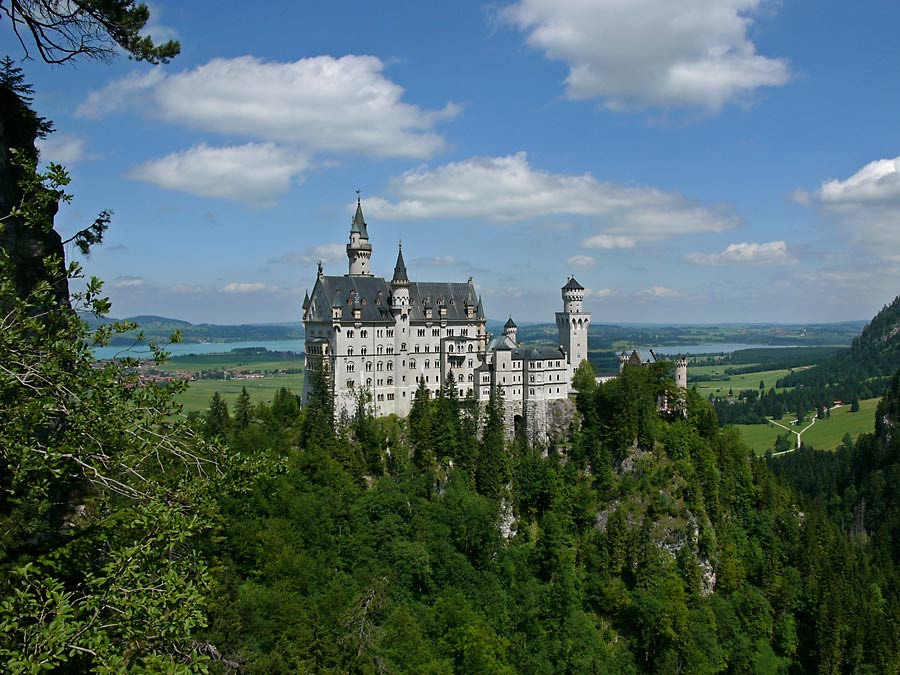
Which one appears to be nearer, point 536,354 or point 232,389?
point 536,354

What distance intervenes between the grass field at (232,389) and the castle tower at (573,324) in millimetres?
61161

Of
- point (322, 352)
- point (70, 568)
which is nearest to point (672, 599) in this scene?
point (322, 352)

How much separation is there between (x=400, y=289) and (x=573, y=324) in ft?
77.0

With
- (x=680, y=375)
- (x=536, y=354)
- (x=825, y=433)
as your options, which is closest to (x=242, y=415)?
(x=536, y=354)

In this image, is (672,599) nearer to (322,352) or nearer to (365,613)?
(365,613)

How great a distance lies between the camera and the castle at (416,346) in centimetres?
7581

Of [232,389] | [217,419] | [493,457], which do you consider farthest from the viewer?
[232,389]

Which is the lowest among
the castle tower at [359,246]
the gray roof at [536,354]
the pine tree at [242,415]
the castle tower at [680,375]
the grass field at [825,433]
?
the grass field at [825,433]

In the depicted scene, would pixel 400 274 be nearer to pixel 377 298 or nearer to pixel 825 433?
pixel 377 298

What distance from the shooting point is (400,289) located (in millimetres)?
79312

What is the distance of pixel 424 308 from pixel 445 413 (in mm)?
13507

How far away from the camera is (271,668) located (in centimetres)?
3538

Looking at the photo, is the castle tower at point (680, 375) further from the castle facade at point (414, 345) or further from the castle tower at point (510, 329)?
the castle tower at point (510, 329)

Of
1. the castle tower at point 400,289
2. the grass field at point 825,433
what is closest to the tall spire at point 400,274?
the castle tower at point 400,289
